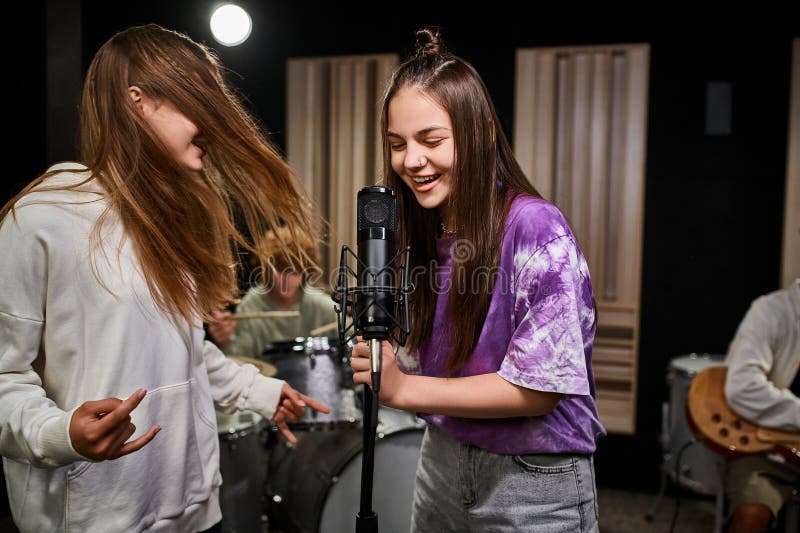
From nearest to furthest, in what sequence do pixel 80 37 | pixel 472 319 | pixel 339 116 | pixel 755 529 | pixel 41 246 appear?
pixel 41 246 → pixel 472 319 → pixel 80 37 → pixel 755 529 → pixel 339 116

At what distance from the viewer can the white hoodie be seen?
1.29 meters

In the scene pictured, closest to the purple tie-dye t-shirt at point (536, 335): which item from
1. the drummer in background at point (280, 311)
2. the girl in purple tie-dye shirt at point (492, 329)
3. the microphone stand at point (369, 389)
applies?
the girl in purple tie-dye shirt at point (492, 329)

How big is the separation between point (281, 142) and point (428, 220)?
377 cm

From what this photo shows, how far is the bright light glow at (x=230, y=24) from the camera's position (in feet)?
12.0

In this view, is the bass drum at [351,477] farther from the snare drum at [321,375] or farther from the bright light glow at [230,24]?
the bright light glow at [230,24]

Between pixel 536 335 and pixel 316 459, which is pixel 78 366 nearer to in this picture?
pixel 536 335

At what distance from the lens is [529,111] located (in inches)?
183

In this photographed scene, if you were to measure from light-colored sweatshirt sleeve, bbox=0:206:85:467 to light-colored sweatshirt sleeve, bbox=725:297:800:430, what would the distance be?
2.92 m

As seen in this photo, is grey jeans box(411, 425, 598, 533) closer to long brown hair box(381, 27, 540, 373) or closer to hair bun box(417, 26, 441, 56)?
long brown hair box(381, 27, 540, 373)

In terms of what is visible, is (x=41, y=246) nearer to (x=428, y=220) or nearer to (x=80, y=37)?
(x=428, y=220)

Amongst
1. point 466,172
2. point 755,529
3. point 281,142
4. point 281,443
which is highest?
point 281,142

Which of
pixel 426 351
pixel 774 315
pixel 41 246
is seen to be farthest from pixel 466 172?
pixel 774 315

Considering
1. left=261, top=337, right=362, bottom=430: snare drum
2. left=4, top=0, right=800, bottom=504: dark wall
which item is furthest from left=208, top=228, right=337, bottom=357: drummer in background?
left=4, top=0, right=800, bottom=504: dark wall

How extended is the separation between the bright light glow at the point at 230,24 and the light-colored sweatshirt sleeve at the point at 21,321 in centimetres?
258
